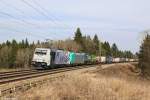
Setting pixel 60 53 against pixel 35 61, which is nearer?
pixel 35 61

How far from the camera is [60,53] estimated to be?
167ft

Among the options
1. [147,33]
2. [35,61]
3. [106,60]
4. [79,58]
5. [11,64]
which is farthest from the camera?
[11,64]

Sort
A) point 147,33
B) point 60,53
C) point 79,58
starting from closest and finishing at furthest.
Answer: point 60,53, point 79,58, point 147,33

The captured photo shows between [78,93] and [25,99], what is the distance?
3.92m

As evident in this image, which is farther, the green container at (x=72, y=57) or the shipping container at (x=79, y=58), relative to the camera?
the shipping container at (x=79, y=58)

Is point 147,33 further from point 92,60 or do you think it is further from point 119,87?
point 119,87

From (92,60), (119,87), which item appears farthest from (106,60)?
(119,87)

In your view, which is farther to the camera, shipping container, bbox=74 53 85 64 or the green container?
shipping container, bbox=74 53 85 64

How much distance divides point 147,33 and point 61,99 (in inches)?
3211

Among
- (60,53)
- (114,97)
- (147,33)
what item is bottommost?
(114,97)

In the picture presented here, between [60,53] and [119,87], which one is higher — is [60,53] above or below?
above

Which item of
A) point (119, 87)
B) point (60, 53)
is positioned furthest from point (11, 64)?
point (119, 87)

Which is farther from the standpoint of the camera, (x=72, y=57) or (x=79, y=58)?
(x=79, y=58)

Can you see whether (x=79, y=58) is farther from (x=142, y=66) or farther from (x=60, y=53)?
(x=60, y=53)
